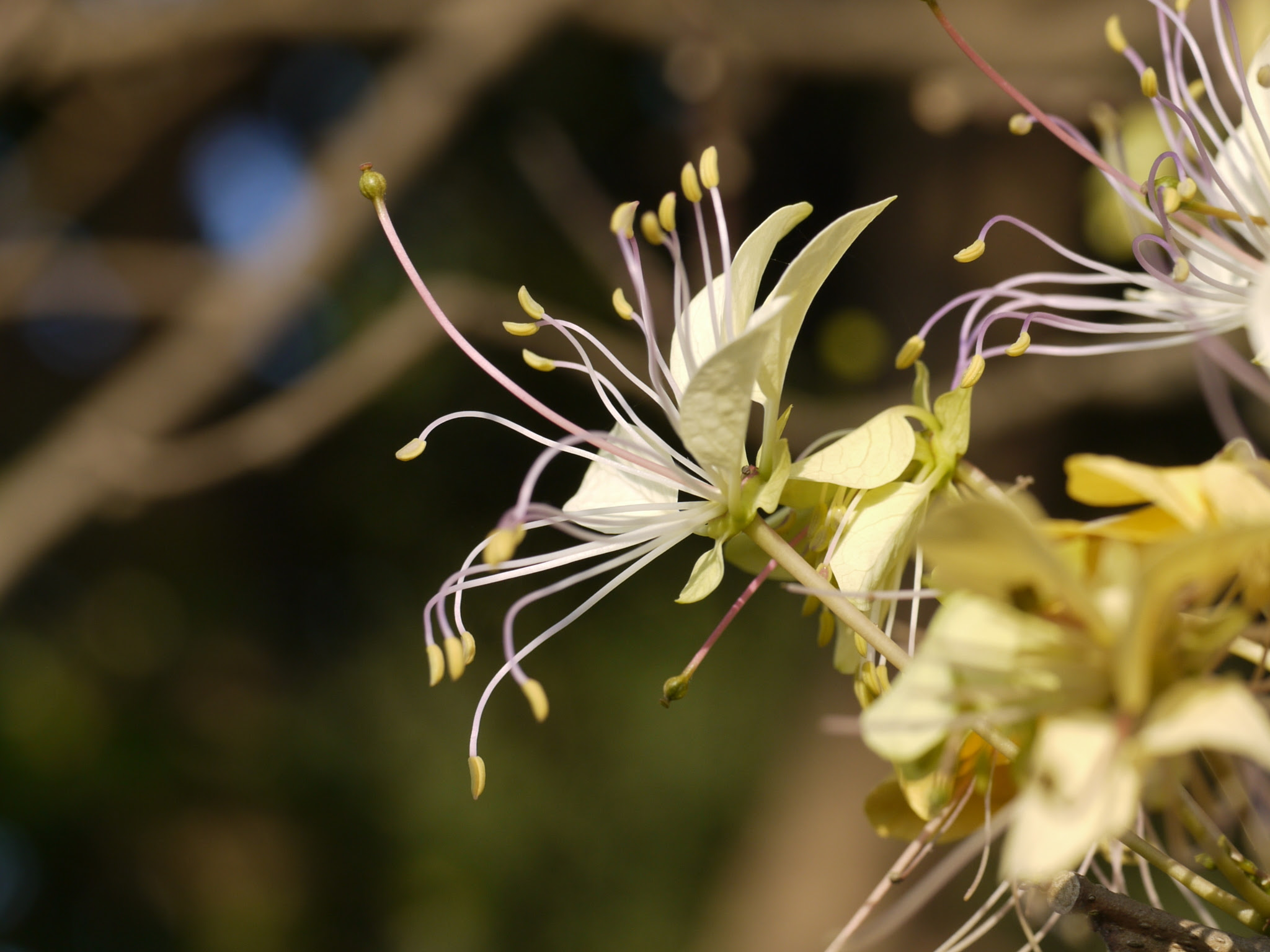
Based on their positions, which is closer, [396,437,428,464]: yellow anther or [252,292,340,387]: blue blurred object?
[396,437,428,464]: yellow anther

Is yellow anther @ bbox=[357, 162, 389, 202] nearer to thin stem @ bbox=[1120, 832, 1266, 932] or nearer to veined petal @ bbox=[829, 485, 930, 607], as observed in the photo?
veined petal @ bbox=[829, 485, 930, 607]

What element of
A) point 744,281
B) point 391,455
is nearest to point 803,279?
point 744,281

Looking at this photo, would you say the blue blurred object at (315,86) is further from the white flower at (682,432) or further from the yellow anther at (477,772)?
the yellow anther at (477,772)

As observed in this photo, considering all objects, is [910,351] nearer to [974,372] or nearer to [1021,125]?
[974,372]

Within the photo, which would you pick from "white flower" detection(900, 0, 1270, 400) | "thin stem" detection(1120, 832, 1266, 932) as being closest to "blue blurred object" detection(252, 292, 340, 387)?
"white flower" detection(900, 0, 1270, 400)

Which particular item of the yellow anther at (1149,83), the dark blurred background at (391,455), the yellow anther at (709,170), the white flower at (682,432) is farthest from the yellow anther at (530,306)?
the dark blurred background at (391,455)
